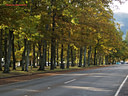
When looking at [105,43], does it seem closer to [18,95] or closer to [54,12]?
[54,12]

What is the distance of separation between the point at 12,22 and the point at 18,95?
407 inches

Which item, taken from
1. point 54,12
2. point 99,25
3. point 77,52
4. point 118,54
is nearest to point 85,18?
point 99,25

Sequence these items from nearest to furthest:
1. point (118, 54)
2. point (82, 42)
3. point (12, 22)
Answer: point (12, 22)
point (82, 42)
point (118, 54)

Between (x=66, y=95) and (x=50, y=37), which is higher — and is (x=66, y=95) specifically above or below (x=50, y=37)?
below

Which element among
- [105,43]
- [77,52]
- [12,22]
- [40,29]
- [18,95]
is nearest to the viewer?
[18,95]

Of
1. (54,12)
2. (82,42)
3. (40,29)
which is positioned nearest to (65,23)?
(54,12)

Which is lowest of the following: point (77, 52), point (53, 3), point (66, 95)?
point (66, 95)

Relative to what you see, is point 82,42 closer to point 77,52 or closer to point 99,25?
point 99,25

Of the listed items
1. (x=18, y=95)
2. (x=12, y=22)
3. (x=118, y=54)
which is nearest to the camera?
(x=18, y=95)

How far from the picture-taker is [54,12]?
3581 cm

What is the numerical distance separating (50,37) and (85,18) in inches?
257

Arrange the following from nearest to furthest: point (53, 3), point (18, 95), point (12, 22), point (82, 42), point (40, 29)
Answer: point (18, 95), point (12, 22), point (53, 3), point (40, 29), point (82, 42)

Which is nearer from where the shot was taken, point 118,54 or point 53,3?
point 53,3

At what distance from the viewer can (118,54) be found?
97688 millimetres
